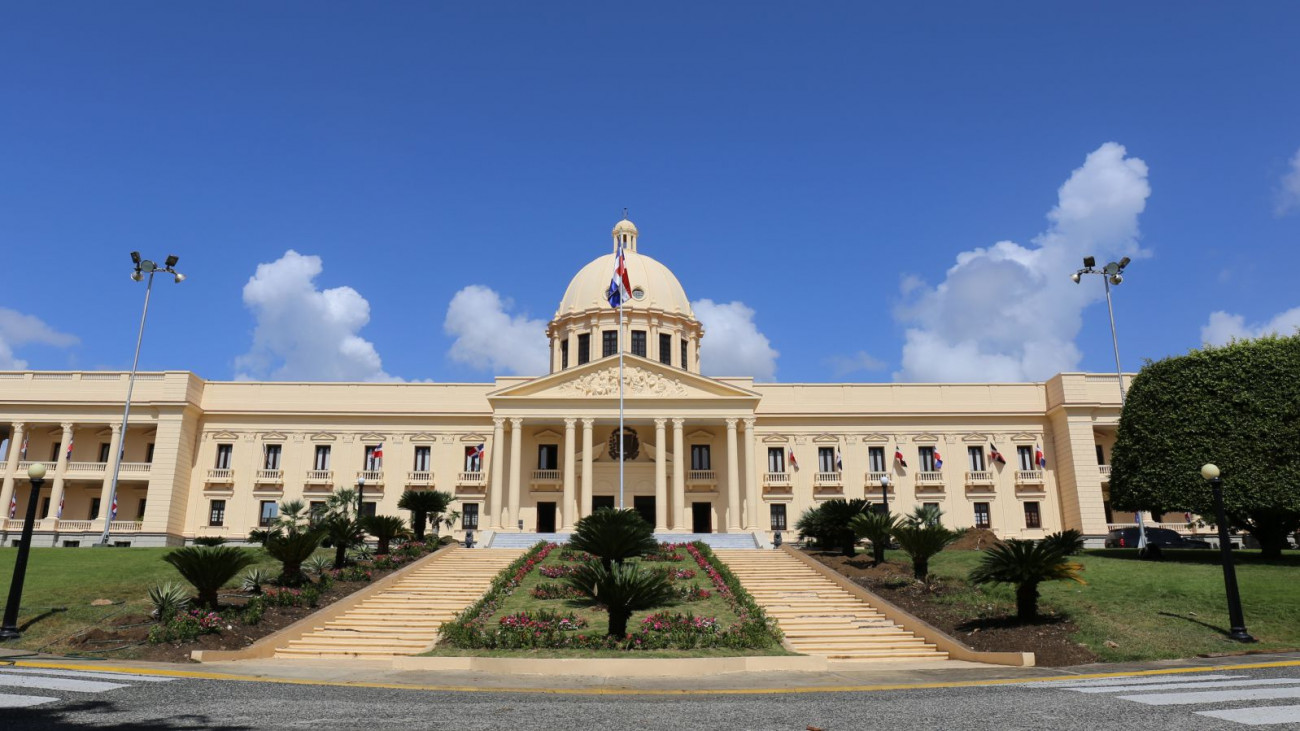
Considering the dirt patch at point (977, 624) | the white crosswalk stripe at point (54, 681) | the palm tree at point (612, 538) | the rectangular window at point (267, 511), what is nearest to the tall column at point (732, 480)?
the dirt patch at point (977, 624)

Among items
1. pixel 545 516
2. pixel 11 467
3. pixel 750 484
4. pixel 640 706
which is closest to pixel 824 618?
pixel 640 706

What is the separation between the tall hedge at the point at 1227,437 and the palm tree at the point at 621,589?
22.4 metres

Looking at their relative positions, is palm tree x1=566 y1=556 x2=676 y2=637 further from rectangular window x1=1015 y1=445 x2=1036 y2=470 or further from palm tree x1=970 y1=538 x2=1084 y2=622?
rectangular window x1=1015 y1=445 x2=1036 y2=470

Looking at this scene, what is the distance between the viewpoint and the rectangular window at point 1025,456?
49938mm

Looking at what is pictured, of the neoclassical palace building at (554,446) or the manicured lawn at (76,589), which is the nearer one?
the manicured lawn at (76,589)

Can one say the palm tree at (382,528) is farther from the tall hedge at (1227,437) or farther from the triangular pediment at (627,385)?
the tall hedge at (1227,437)

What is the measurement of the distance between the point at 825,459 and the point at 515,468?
18542mm

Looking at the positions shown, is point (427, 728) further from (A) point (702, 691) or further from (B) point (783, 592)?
(B) point (783, 592)

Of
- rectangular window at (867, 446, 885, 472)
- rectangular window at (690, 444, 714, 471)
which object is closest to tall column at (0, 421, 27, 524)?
rectangular window at (690, 444, 714, 471)

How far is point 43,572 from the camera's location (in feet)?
86.0

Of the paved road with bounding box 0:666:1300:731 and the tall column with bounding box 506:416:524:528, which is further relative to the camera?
the tall column with bounding box 506:416:524:528

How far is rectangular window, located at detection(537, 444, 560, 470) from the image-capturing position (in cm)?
4969

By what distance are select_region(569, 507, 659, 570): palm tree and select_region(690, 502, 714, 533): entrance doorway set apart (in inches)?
907

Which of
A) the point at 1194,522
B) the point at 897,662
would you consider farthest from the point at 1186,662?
the point at 1194,522
